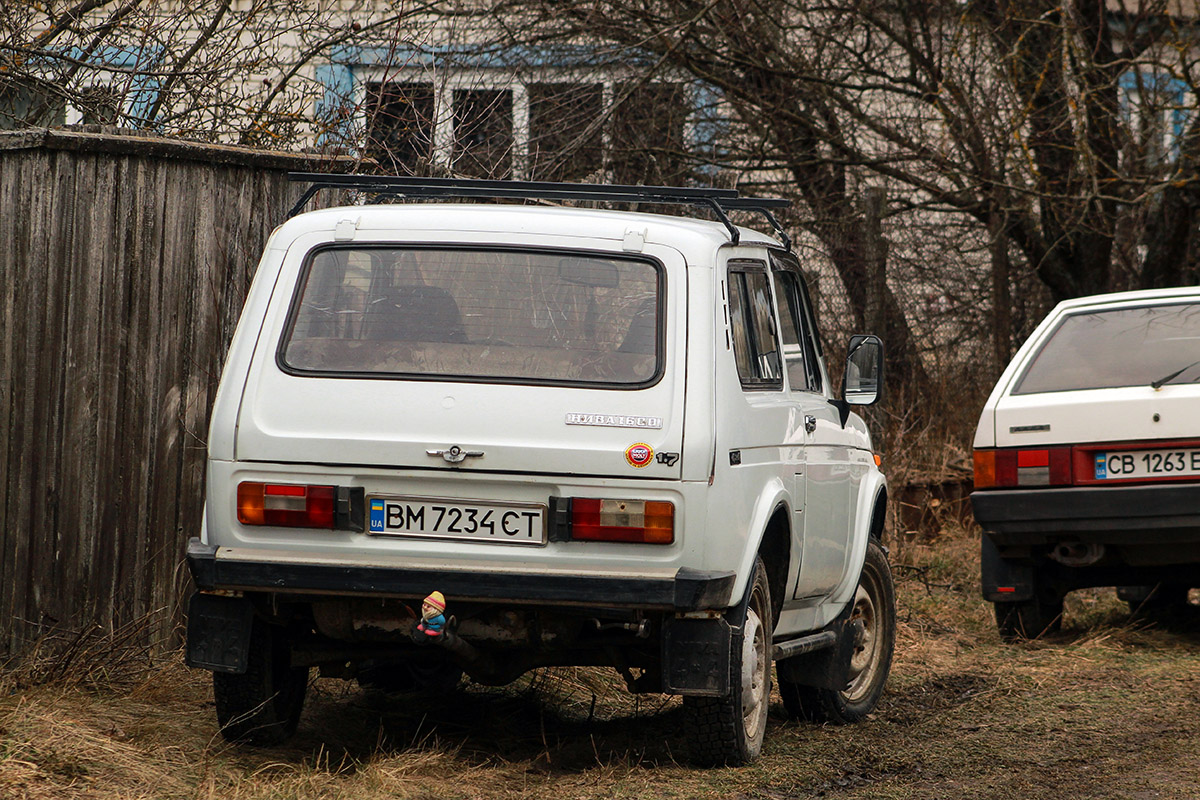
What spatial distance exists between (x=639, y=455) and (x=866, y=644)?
8.28ft

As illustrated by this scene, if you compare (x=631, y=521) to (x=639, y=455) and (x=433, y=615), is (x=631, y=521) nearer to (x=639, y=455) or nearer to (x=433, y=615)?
(x=639, y=455)

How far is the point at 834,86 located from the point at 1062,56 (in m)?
1.98

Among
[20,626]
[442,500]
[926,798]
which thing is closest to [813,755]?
[926,798]

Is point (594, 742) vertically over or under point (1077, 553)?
under

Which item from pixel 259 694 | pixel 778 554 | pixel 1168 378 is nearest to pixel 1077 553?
pixel 1168 378

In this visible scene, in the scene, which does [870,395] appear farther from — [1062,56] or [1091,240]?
[1091,240]

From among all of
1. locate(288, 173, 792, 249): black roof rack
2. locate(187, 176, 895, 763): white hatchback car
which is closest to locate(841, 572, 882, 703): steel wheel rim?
locate(187, 176, 895, 763): white hatchback car

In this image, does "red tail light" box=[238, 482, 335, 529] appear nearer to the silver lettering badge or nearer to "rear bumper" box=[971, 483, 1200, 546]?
the silver lettering badge

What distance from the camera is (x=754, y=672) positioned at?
525 cm

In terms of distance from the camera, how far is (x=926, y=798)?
4910 mm

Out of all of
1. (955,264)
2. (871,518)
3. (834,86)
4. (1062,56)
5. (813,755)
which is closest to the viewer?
(813,755)

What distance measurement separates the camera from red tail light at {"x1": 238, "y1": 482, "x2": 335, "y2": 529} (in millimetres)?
4715

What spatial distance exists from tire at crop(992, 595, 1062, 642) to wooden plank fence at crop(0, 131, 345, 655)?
4322 mm

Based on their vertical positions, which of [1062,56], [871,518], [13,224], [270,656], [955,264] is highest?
[1062,56]
